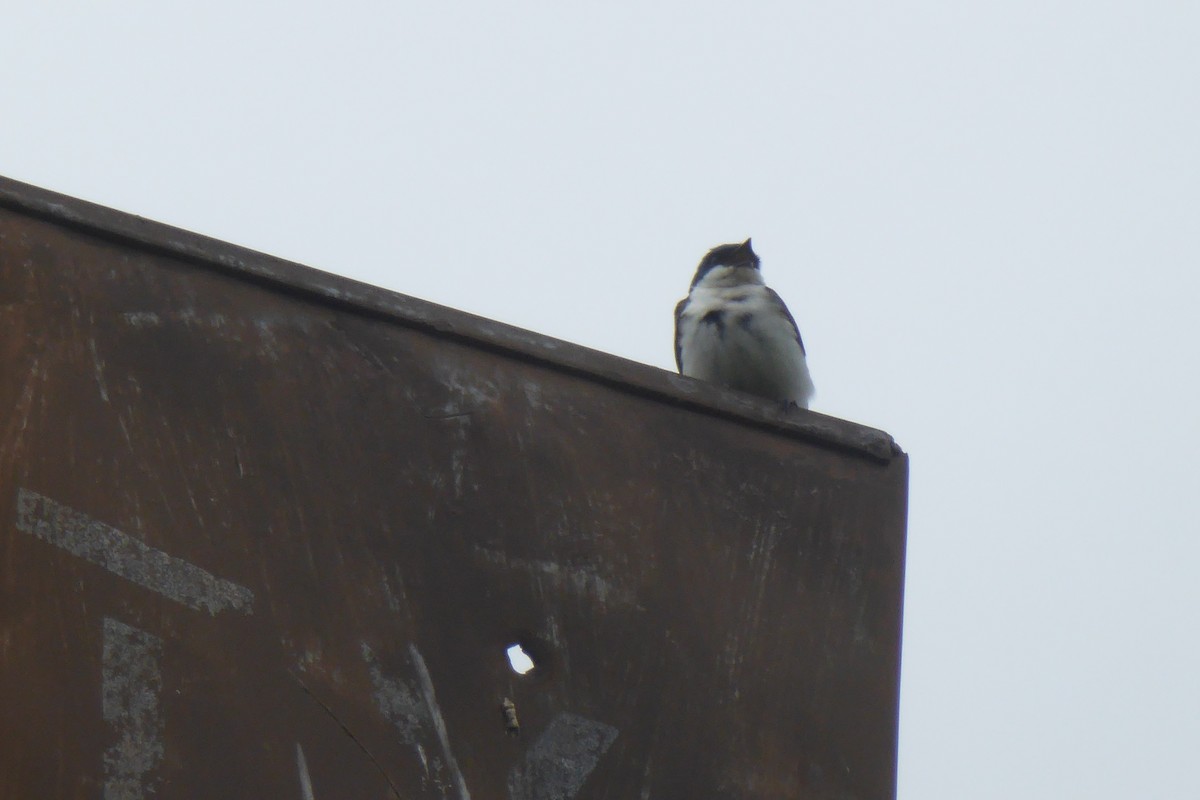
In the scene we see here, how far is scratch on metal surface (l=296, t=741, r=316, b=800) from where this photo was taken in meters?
2.44

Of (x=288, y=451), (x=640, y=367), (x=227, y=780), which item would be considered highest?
(x=640, y=367)

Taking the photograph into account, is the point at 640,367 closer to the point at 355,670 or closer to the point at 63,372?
the point at 355,670

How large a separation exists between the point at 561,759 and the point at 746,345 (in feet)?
12.4

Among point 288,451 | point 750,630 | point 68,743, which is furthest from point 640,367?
point 68,743

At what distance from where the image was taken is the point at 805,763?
288 centimetres

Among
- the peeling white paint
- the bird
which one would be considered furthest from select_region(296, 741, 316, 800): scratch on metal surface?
the bird

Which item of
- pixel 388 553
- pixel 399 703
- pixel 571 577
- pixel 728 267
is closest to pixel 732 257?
pixel 728 267

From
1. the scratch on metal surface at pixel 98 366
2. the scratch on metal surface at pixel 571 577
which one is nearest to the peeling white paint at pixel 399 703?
the scratch on metal surface at pixel 571 577

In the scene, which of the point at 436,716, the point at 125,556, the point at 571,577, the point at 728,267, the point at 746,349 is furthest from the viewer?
the point at 728,267

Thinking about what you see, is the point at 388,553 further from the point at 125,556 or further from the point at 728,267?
the point at 728,267

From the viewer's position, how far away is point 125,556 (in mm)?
2504

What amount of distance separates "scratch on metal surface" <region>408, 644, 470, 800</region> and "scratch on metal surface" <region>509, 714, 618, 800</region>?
0.09m

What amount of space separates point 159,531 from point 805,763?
4.00 ft

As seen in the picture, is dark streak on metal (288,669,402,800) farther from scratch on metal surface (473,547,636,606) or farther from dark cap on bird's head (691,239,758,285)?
dark cap on bird's head (691,239,758,285)
